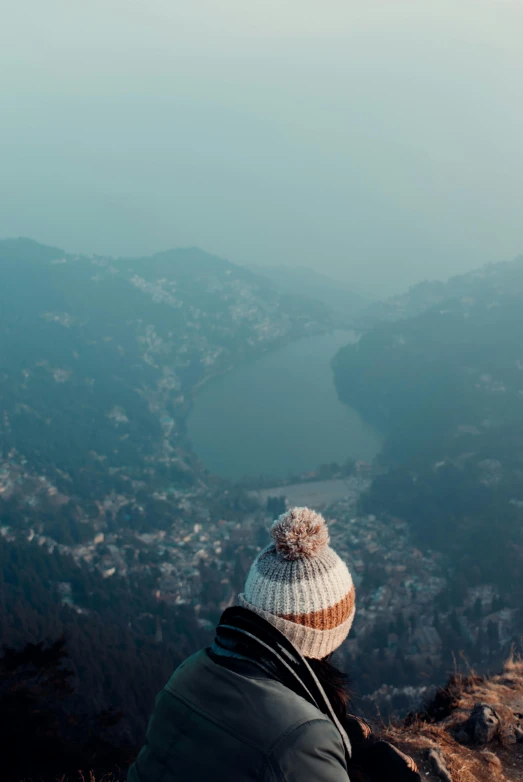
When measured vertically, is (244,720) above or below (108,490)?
above

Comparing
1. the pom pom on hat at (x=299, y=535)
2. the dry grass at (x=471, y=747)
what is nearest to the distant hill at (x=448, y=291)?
the dry grass at (x=471, y=747)

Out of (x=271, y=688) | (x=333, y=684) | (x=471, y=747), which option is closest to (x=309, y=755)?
(x=271, y=688)

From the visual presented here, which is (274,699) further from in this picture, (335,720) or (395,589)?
(395,589)

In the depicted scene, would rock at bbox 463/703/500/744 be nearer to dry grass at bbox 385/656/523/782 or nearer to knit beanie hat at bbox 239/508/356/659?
dry grass at bbox 385/656/523/782

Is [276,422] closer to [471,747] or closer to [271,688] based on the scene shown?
[471,747]

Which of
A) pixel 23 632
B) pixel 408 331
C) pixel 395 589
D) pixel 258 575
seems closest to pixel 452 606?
pixel 395 589

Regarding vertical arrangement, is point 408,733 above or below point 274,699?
below

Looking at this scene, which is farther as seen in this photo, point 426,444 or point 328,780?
point 426,444

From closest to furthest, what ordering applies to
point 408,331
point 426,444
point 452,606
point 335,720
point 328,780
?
1. point 328,780
2. point 335,720
3. point 452,606
4. point 426,444
5. point 408,331
